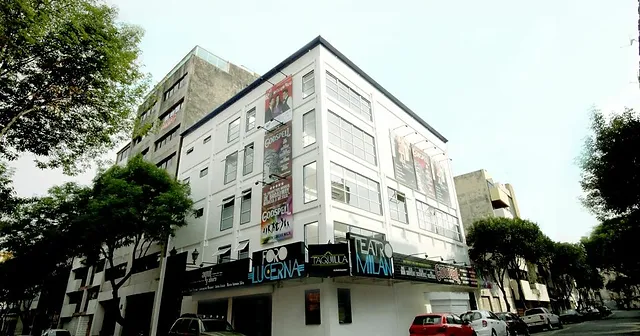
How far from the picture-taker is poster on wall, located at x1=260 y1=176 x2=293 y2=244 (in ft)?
57.7

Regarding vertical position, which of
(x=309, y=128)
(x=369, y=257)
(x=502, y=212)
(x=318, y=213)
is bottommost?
(x=369, y=257)

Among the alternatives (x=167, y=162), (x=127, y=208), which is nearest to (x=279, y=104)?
(x=127, y=208)

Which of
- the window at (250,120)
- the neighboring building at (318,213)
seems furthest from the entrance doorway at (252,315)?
the window at (250,120)

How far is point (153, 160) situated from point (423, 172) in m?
26.0

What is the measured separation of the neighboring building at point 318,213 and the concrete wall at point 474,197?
1289cm

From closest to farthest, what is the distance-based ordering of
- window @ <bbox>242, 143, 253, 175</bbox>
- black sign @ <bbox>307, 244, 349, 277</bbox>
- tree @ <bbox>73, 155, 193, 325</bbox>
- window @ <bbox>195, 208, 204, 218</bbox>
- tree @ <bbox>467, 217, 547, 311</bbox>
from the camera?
black sign @ <bbox>307, 244, 349, 277</bbox>
tree @ <bbox>73, 155, 193, 325</bbox>
window @ <bbox>242, 143, 253, 175</bbox>
window @ <bbox>195, 208, 204, 218</bbox>
tree @ <bbox>467, 217, 547, 311</bbox>

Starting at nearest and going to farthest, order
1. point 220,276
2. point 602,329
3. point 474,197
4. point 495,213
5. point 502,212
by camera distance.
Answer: point 220,276
point 602,329
point 474,197
point 495,213
point 502,212

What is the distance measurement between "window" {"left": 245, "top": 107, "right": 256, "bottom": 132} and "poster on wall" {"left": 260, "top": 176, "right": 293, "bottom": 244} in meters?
5.67

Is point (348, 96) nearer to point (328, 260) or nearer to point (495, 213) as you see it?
point (328, 260)

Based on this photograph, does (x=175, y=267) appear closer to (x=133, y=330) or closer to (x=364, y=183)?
(x=133, y=330)

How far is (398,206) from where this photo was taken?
21578mm

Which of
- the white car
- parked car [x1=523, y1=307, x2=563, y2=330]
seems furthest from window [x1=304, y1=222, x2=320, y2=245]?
parked car [x1=523, y1=307, x2=563, y2=330]

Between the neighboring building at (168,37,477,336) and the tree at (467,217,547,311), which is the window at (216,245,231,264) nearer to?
the neighboring building at (168,37,477,336)

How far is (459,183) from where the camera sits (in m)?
41.1
